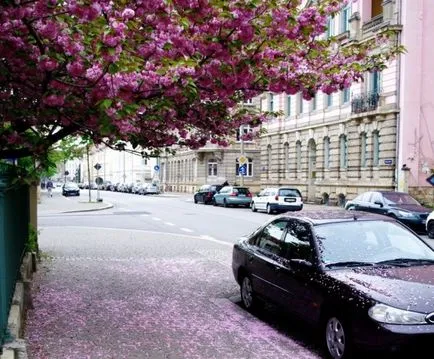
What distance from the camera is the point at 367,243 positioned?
6.80m

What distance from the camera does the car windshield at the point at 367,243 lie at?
6.57m

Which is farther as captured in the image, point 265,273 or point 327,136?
point 327,136

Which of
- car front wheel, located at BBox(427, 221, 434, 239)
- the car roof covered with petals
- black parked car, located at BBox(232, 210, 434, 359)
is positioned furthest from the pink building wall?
black parked car, located at BBox(232, 210, 434, 359)

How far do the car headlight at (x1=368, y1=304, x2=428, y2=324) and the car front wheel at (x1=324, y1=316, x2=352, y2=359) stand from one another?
0.47 meters

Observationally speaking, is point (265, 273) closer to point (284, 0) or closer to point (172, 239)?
point (284, 0)

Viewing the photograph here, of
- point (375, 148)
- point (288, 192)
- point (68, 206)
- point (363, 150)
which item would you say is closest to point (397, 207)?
point (288, 192)

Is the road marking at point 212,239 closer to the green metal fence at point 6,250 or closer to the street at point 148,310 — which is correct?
the street at point 148,310

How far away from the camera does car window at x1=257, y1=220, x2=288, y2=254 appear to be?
7.67m

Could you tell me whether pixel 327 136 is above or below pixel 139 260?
above

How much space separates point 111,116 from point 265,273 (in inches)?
120

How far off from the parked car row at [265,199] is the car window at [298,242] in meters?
24.8

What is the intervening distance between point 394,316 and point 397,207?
1691 centimetres

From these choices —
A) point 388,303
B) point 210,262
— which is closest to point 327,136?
point 210,262

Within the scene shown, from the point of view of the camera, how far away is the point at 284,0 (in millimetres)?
6863
